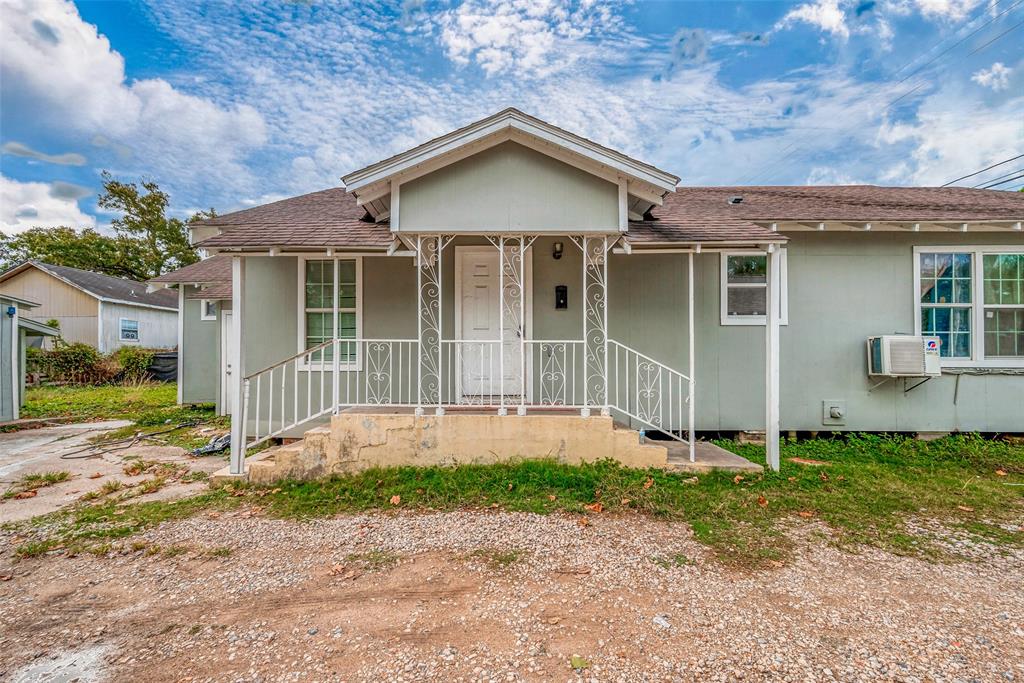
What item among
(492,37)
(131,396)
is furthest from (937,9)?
(131,396)

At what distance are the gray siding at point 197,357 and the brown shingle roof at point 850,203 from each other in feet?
37.0

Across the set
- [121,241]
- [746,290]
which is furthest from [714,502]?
[121,241]

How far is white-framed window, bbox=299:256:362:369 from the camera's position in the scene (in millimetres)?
6320

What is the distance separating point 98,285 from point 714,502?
2625 cm

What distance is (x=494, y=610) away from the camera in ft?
8.79

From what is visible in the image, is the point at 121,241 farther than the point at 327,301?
Yes

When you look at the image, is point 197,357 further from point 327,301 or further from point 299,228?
point 299,228

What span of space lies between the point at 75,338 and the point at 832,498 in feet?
87.5

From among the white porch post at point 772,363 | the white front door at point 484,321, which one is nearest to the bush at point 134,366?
the white front door at point 484,321

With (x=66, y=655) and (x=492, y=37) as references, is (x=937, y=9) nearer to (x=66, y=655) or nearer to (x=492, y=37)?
(x=492, y=37)

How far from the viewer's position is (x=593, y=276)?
19.6 ft

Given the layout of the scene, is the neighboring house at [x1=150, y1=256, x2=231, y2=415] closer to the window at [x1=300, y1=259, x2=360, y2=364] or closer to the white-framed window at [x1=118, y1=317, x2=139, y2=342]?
the window at [x1=300, y1=259, x2=360, y2=364]

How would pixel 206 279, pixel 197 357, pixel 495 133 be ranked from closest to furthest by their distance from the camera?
pixel 495 133 → pixel 206 279 → pixel 197 357

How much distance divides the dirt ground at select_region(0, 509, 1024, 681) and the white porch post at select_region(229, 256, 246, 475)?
48.8 inches
